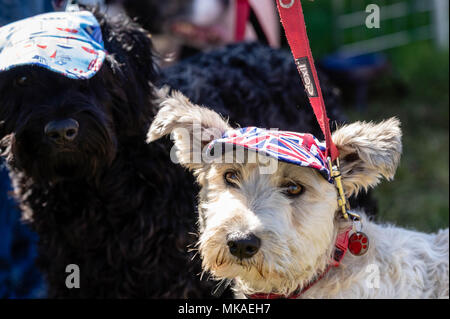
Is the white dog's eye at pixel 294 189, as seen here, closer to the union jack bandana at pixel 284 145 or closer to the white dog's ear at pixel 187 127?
the union jack bandana at pixel 284 145

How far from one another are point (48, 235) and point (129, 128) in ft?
2.58

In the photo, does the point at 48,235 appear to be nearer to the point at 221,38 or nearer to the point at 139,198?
the point at 139,198

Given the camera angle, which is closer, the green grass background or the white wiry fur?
the white wiry fur

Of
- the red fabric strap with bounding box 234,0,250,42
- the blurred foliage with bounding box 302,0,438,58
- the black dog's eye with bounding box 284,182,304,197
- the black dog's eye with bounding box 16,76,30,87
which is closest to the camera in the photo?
the black dog's eye with bounding box 284,182,304,197

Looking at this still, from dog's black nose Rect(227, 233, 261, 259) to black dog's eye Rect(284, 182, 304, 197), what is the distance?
30cm

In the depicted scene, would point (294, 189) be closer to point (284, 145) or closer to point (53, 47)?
point (284, 145)

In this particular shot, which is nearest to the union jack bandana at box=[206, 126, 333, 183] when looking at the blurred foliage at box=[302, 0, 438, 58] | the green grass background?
the green grass background

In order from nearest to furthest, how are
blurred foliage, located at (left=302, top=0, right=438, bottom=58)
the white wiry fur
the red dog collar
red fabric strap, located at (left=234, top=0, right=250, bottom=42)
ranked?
the white wiry fur → the red dog collar → red fabric strap, located at (left=234, top=0, right=250, bottom=42) → blurred foliage, located at (left=302, top=0, right=438, bottom=58)

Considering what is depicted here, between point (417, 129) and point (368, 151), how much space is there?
4277 mm

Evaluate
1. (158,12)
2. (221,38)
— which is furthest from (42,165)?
(158,12)

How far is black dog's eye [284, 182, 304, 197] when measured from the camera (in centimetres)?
233

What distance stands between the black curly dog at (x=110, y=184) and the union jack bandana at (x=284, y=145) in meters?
0.83

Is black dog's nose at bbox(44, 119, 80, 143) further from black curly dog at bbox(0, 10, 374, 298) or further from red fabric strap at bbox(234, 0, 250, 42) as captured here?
red fabric strap at bbox(234, 0, 250, 42)

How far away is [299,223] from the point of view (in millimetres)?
2299
